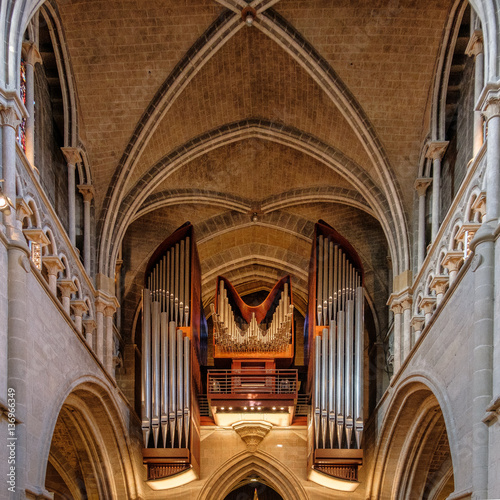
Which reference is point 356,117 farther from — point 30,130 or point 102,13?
point 30,130

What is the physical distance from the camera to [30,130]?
579 inches

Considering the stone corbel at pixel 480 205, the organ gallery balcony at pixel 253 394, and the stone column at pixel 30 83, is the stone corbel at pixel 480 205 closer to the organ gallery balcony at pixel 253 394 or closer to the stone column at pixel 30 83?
the stone column at pixel 30 83

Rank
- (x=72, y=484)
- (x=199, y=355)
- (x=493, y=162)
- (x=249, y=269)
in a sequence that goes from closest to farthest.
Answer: (x=493, y=162)
(x=72, y=484)
(x=199, y=355)
(x=249, y=269)

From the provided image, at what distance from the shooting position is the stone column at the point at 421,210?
1934 centimetres

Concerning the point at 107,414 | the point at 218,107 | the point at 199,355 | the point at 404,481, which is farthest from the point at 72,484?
the point at 218,107

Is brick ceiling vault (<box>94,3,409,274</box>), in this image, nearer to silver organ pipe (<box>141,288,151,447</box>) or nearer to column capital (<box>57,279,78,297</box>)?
silver organ pipe (<box>141,288,151,447</box>)

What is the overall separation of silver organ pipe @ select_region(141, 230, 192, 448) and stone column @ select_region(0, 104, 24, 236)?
28.9 ft

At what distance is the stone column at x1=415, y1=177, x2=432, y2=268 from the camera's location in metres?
19.3

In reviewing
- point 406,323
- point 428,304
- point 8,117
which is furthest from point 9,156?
point 406,323

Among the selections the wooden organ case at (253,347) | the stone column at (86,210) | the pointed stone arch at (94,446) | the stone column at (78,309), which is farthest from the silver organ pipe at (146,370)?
the stone column at (78,309)

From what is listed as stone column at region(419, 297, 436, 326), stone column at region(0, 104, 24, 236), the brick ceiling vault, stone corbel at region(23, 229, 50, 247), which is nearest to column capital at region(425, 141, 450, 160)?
the brick ceiling vault

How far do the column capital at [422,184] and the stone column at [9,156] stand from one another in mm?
9873

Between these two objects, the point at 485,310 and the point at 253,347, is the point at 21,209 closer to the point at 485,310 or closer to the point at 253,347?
the point at 485,310

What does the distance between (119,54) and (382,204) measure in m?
6.80
